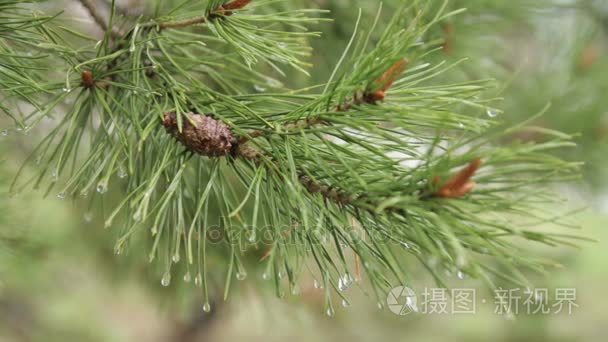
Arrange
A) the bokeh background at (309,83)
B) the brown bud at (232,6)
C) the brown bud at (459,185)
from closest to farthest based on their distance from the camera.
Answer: the brown bud at (459,185) < the brown bud at (232,6) < the bokeh background at (309,83)

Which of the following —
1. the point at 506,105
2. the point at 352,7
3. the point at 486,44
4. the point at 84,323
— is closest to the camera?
the point at 352,7

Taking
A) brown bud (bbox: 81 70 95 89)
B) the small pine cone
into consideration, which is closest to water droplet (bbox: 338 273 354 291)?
the small pine cone

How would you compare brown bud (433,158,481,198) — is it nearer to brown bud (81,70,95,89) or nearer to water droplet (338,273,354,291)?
water droplet (338,273,354,291)

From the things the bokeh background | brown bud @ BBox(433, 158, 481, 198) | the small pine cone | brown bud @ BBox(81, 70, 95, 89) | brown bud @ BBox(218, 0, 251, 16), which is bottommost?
the bokeh background

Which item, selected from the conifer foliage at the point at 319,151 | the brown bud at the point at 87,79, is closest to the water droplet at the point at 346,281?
the conifer foliage at the point at 319,151

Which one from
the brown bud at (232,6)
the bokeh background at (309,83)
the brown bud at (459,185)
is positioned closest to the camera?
the brown bud at (459,185)

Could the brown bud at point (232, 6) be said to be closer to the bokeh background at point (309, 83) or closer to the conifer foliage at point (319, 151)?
the conifer foliage at point (319, 151)

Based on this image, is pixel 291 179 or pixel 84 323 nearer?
pixel 291 179

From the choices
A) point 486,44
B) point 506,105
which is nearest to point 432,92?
point 486,44

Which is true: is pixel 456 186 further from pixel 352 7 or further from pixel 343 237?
pixel 352 7
